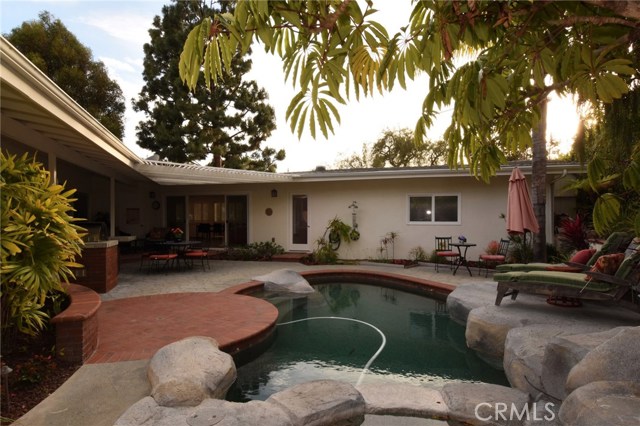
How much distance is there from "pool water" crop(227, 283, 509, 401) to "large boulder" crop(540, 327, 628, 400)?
0.80 metres

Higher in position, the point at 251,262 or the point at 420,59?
the point at 420,59

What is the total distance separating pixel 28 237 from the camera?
325 centimetres

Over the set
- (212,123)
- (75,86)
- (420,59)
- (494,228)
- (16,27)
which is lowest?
(494,228)

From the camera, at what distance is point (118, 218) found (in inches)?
615

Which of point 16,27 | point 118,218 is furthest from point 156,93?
point 118,218

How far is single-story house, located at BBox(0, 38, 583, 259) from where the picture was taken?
9766 mm

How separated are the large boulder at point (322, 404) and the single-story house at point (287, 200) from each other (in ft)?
18.9

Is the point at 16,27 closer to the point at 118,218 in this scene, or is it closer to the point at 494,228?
the point at 118,218

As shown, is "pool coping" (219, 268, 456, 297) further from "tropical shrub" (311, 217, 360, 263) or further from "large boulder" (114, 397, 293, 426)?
"large boulder" (114, 397, 293, 426)

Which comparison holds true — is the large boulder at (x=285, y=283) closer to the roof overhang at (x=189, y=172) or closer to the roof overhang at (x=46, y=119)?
the roof overhang at (x=189, y=172)

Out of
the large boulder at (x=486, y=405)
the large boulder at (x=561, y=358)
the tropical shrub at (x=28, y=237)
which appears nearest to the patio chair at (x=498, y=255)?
the large boulder at (x=561, y=358)

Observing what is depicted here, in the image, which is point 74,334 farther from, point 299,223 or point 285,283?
point 299,223

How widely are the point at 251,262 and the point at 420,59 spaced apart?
11517 millimetres

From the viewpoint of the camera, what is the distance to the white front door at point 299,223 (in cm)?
1378
